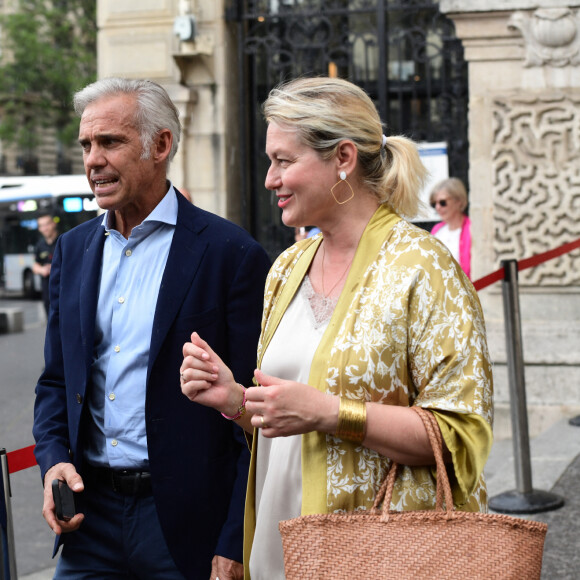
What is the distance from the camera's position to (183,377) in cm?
230

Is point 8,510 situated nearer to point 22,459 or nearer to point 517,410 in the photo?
point 22,459

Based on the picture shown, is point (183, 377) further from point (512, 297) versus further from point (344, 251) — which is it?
point (512, 297)

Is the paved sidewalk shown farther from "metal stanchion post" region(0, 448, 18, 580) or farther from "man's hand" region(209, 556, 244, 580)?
"metal stanchion post" region(0, 448, 18, 580)

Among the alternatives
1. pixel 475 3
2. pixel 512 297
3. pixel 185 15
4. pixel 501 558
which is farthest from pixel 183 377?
pixel 185 15

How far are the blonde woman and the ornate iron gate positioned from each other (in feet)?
21.5

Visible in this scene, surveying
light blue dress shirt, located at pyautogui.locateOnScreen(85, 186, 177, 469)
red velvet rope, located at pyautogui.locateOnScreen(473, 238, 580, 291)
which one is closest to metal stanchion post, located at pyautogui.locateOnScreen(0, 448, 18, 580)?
light blue dress shirt, located at pyautogui.locateOnScreen(85, 186, 177, 469)

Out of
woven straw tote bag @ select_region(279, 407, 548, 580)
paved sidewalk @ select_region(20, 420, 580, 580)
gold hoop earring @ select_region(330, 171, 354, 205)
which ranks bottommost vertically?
paved sidewalk @ select_region(20, 420, 580, 580)

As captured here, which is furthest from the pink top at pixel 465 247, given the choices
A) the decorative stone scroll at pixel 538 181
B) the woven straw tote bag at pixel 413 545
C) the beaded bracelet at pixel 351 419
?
the woven straw tote bag at pixel 413 545

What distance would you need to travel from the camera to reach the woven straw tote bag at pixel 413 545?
2.02m

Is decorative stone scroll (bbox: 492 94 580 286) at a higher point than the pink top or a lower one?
higher

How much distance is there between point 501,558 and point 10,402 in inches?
402

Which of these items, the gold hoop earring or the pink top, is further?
the pink top

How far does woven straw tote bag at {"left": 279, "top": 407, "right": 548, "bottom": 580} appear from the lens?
6.61 ft

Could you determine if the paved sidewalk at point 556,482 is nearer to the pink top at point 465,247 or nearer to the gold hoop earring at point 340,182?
the pink top at point 465,247
